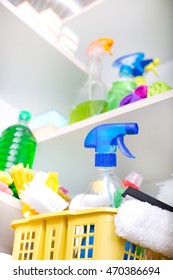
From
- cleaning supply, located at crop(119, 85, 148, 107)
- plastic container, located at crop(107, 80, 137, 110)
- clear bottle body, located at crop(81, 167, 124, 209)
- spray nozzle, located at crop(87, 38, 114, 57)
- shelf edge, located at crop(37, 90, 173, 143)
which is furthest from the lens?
spray nozzle, located at crop(87, 38, 114, 57)

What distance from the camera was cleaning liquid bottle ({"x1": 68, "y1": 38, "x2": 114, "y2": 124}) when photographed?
1137 mm

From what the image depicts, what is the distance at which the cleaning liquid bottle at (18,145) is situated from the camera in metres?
1.03

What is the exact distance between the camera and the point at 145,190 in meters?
1.04

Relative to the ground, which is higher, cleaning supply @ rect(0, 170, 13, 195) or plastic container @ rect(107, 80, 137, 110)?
plastic container @ rect(107, 80, 137, 110)

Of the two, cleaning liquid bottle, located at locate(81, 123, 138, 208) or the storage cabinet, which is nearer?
cleaning liquid bottle, located at locate(81, 123, 138, 208)

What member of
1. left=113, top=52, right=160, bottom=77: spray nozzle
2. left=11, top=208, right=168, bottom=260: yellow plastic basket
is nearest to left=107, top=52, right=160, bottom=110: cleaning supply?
left=113, top=52, right=160, bottom=77: spray nozzle

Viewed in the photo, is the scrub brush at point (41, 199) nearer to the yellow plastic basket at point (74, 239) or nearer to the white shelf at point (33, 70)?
the yellow plastic basket at point (74, 239)

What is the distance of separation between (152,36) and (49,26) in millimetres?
351

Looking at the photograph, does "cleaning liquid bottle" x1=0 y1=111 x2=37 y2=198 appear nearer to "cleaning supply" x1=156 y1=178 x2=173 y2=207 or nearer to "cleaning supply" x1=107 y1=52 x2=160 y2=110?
"cleaning supply" x1=107 y1=52 x2=160 y2=110

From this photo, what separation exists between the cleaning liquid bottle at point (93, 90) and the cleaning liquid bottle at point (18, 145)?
134mm

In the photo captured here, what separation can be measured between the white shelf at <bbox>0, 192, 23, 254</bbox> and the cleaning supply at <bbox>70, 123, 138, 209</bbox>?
0.51 feet

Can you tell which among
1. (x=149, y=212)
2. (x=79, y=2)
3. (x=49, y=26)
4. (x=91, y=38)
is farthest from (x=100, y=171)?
(x=79, y=2)

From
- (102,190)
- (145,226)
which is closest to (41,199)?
(102,190)

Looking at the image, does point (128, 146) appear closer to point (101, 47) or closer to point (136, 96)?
point (136, 96)
